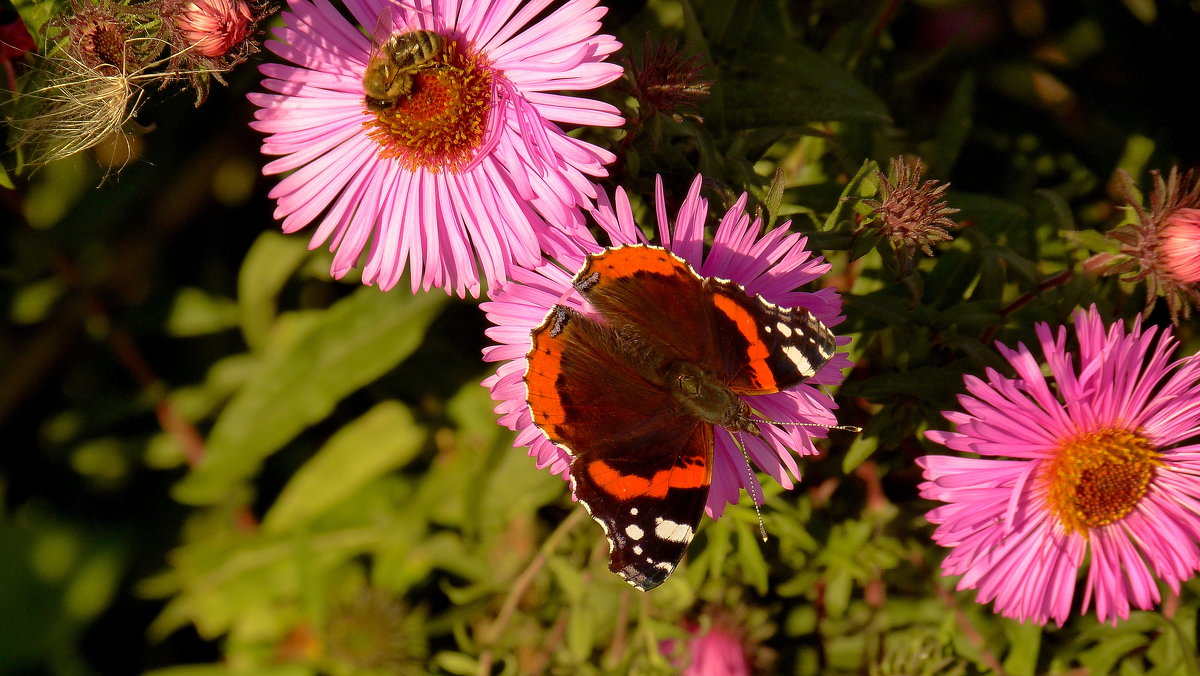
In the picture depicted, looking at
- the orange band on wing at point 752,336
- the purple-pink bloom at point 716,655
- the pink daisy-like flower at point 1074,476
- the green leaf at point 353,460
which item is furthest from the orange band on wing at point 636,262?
the green leaf at point 353,460

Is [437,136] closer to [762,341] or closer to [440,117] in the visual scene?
[440,117]

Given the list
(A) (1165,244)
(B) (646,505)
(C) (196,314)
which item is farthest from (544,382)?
(C) (196,314)

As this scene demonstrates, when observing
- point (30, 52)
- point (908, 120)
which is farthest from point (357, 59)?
point (908, 120)

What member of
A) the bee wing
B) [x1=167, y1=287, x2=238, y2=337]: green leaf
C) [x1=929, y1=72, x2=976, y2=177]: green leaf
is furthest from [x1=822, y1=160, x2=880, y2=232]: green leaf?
[x1=167, y1=287, x2=238, y2=337]: green leaf

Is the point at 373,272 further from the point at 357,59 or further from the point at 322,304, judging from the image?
the point at 322,304

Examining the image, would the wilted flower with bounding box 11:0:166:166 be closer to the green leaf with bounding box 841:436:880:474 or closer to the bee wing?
the bee wing

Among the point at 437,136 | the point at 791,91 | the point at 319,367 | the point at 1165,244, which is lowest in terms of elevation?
the point at 319,367

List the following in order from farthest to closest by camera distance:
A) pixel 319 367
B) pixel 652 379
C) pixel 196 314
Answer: pixel 196 314 < pixel 319 367 < pixel 652 379
